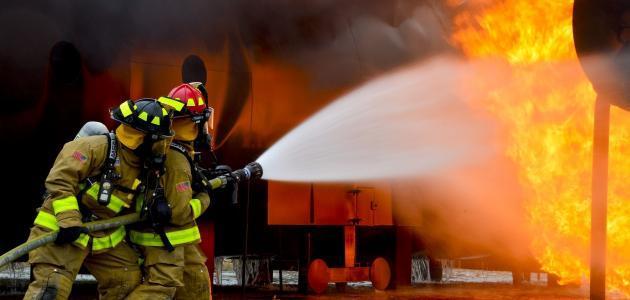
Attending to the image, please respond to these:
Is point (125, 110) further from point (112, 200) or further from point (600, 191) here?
point (600, 191)

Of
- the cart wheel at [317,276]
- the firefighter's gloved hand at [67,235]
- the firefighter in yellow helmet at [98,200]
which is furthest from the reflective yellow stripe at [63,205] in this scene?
the cart wheel at [317,276]

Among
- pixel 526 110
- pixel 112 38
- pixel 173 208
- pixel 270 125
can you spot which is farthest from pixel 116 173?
pixel 526 110

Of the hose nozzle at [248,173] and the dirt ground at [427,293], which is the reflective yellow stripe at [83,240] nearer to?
the hose nozzle at [248,173]

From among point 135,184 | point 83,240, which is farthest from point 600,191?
point 83,240

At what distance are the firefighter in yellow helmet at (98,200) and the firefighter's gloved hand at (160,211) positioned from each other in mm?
173

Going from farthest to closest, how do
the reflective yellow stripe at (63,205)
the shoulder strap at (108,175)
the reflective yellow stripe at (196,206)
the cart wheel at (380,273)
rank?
1. the cart wheel at (380,273)
2. the reflective yellow stripe at (196,206)
3. the shoulder strap at (108,175)
4. the reflective yellow stripe at (63,205)

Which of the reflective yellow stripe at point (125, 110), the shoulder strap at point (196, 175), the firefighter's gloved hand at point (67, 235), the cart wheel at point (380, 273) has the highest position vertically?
the reflective yellow stripe at point (125, 110)

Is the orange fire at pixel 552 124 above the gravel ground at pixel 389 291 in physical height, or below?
above

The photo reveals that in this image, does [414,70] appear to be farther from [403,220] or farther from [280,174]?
[280,174]

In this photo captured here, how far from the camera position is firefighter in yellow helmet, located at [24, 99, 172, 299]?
4680mm

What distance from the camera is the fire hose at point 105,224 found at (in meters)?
4.49

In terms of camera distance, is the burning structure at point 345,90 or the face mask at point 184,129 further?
the burning structure at point 345,90

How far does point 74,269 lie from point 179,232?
2.48 feet

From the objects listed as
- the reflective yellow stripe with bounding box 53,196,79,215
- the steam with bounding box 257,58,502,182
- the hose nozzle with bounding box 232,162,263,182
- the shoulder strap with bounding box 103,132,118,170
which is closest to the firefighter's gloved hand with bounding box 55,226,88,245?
the reflective yellow stripe with bounding box 53,196,79,215
